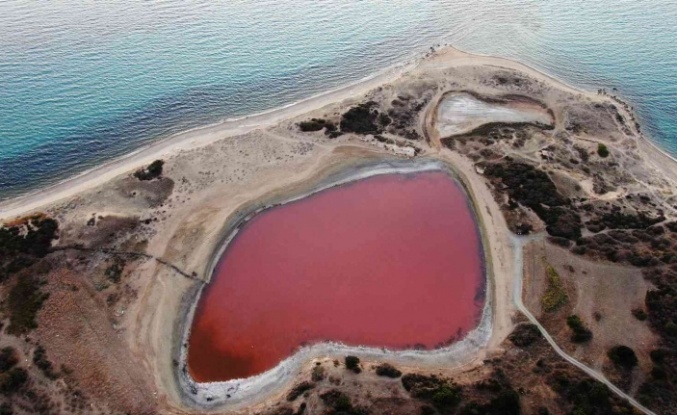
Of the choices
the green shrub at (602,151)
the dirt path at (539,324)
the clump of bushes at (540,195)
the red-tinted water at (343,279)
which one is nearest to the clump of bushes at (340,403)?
the red-tinted water at (343,279)

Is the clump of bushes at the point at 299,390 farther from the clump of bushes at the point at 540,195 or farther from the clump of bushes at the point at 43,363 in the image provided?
the clump of bushes at the point at 540,195

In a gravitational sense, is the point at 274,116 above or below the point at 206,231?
above

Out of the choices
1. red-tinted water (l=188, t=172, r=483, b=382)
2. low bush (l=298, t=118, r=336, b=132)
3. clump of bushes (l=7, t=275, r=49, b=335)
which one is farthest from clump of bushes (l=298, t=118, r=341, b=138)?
clump of bushes (l=7, t=275, r=49, b=335)

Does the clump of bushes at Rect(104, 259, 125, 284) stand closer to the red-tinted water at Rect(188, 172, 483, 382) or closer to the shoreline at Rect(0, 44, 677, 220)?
the red-tinted water at Rect(188, 172, 483, 382)

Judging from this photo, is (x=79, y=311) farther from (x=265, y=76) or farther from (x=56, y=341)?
(x=265, y=76)

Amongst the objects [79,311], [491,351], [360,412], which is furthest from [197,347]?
[491,351]

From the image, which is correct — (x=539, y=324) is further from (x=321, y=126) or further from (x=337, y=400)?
(x=321, y=126)
